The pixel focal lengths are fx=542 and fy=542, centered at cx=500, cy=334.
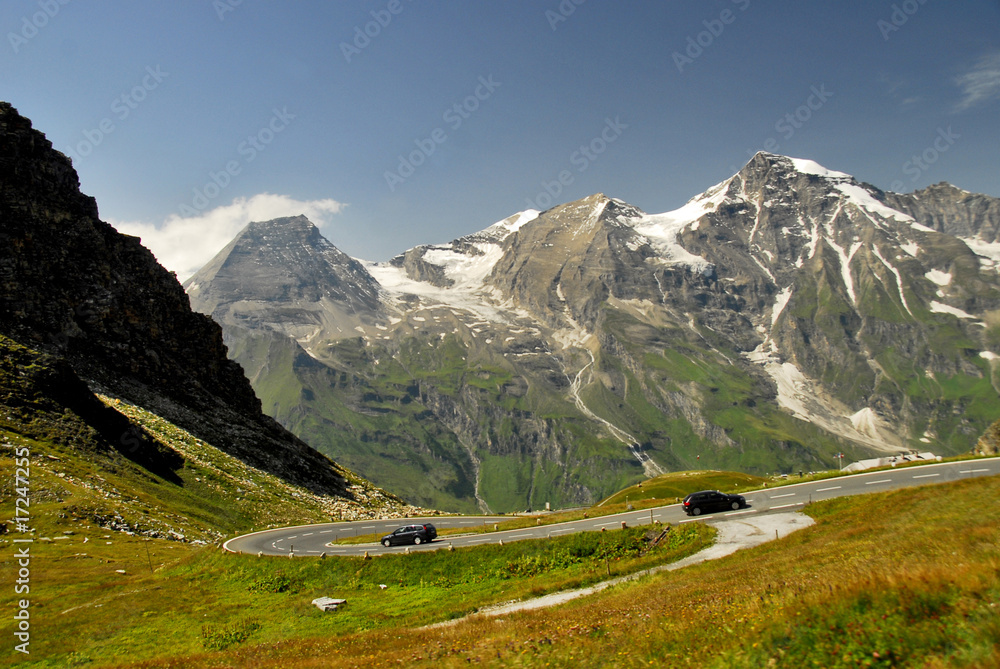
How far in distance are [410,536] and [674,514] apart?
23.2 metres

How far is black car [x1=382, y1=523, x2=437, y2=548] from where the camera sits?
47.3m

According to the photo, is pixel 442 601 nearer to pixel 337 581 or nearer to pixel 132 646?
pixel 337 581

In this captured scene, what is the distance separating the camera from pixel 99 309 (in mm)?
88625

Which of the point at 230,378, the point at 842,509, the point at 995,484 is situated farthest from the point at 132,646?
the point at 230,378

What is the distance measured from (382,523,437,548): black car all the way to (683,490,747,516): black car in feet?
73.7

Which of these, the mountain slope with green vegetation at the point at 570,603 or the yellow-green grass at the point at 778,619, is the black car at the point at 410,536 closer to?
the mountain slope with green vegetation at the point at 570,603

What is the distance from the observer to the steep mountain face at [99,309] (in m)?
80.3

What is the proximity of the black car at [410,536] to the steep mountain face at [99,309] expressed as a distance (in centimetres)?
4709

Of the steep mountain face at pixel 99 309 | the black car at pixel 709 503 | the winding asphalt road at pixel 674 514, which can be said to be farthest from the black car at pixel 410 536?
the steep mountain face at pixel 99 309

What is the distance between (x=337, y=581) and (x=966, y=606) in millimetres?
34933

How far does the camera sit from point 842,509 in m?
37.5

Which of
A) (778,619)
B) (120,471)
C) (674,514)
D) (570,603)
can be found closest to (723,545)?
(674,514)

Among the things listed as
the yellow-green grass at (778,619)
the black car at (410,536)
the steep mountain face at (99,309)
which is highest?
the steep mountain face at (99,309)

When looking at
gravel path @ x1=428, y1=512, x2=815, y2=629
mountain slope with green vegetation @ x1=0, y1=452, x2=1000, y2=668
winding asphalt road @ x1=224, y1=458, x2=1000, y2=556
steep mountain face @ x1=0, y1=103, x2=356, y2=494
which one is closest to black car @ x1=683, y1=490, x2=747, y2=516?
winding asphalt road @ x1=224, y1=458, x2=1000, y2=556
